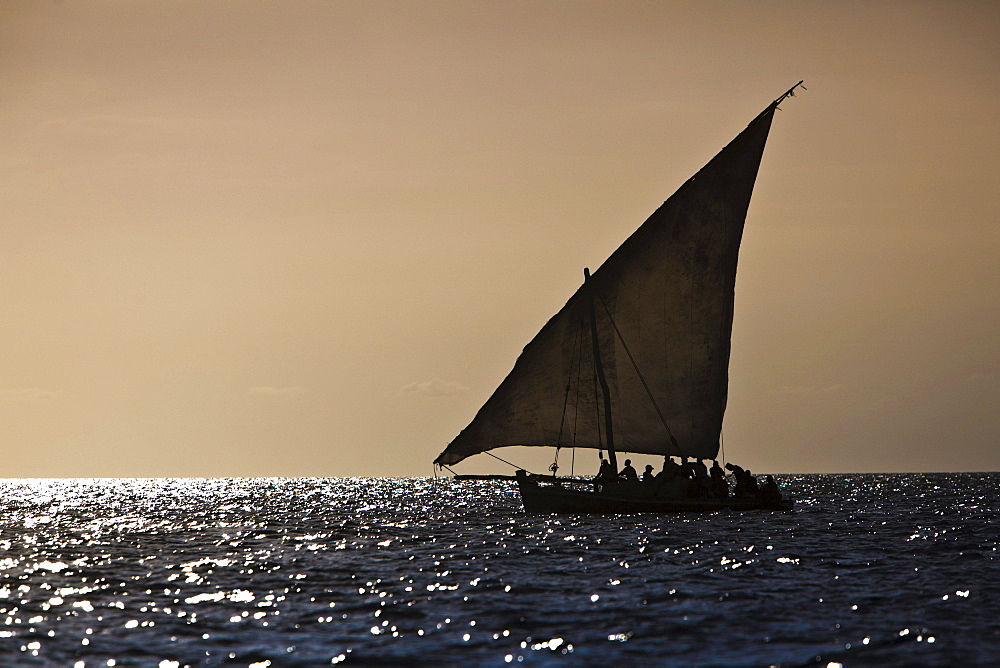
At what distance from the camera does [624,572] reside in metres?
30.3

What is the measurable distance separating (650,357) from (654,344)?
1.94 ft

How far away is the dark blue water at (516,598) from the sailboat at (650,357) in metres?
4.70

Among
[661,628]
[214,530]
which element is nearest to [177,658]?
[661,628]

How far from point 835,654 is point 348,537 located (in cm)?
3123

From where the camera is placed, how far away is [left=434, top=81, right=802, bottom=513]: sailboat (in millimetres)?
48250

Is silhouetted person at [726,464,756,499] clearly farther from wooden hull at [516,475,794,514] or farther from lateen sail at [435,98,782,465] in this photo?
lateen sail at [435,98,782,465]

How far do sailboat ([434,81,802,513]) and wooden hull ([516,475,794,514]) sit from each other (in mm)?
62

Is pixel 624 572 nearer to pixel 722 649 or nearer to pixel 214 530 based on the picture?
pixel 722 649

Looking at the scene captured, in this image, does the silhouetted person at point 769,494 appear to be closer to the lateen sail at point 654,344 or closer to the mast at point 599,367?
the lateen sail at point 654,344

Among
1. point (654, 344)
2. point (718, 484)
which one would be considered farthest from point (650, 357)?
point (718, 484)

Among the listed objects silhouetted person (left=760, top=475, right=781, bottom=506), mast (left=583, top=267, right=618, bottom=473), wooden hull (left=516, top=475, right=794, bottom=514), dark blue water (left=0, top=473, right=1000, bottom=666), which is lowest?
dark blue water (left=0, top=473, right=1000, bottom=666)

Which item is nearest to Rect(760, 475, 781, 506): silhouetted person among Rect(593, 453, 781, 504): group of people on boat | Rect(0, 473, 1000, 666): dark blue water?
Rect(593, 453, 781, 504): group of people on boat

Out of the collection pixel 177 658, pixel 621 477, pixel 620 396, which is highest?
pixel 620 396

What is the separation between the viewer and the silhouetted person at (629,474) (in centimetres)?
5072
